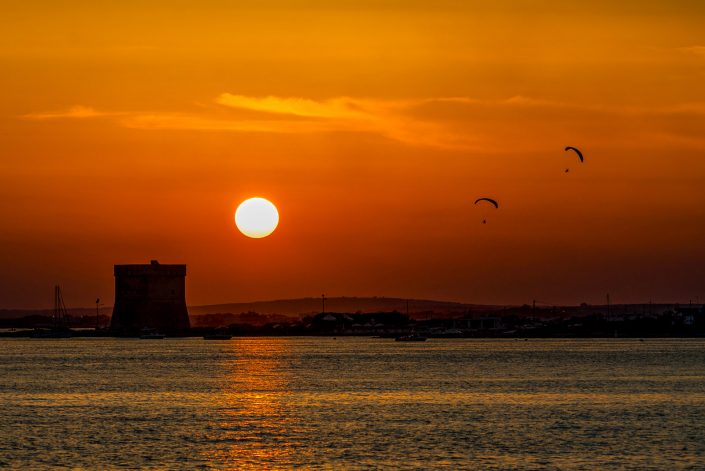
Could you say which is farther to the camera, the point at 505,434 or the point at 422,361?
the point at 422,361

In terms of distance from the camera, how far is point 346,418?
80750 mm

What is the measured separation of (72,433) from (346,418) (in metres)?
18.4

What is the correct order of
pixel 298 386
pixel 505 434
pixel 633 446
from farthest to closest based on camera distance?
pixel 298 386 < pixel 505 434 < pixel 633 446

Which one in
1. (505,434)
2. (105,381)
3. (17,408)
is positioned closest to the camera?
(505,434)

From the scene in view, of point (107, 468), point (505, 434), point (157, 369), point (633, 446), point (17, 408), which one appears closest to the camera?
point (107, 468)

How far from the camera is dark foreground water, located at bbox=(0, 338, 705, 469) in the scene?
6091 centimetres

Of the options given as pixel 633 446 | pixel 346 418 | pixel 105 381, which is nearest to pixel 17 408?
pixel 346 418

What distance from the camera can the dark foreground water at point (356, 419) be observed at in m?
60.9

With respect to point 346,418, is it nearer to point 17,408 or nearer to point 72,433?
point 72,433

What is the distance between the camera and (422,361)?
6831 inches

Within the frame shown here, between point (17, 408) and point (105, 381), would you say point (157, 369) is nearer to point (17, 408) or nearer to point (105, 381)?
point (105, 381)

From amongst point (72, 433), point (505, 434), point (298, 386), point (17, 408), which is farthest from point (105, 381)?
point (505, 434)

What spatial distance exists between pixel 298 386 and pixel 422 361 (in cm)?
6043

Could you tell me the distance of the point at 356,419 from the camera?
262 feet
